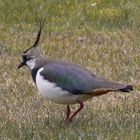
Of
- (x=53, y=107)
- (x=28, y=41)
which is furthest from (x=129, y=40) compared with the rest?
(x=53, y=107)

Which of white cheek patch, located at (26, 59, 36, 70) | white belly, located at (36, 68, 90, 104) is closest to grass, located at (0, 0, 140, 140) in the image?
white belly, located at (36, 68, 90, 104)

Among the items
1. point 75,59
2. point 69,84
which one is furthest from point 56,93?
point 75,59

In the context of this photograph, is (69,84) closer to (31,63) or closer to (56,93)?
(56,93)

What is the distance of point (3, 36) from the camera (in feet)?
36.3

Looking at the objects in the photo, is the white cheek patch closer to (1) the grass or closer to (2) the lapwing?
(2) the lapwing

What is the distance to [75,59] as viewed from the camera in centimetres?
967

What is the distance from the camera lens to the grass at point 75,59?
6.41 meters

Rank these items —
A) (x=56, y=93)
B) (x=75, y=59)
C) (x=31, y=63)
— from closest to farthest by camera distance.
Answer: (x=56, y=93), (x=31, y=63), (x=75, y=59)

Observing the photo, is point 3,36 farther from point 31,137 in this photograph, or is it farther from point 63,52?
point 31,137

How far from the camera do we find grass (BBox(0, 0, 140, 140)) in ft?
21.0

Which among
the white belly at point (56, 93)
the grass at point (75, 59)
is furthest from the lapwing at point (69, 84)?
the grass at point (75, 59)

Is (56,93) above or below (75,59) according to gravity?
above

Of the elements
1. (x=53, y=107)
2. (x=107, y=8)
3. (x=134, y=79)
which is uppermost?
(x=53, y=107)

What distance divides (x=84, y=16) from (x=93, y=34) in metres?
1.08
